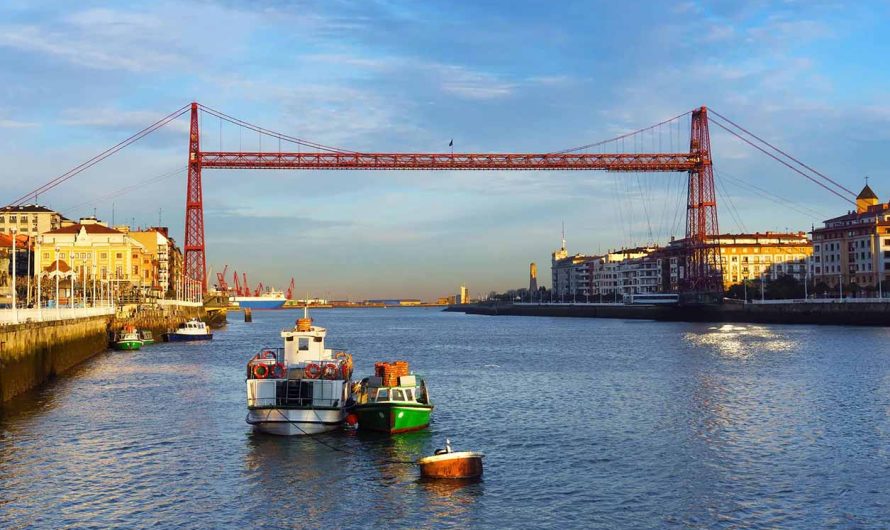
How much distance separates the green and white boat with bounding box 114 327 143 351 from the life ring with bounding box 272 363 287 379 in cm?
4841

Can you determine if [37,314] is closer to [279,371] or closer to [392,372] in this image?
[279,371]

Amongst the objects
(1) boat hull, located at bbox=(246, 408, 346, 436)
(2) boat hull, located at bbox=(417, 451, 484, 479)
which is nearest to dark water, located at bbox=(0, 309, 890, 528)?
(2) boat hull, located at bbox=(417, 451, 484, 479)

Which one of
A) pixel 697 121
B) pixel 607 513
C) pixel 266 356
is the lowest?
pixel 607 513

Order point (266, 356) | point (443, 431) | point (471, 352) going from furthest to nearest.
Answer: point (471, 352)
point (266, 356)
point (443, 431)

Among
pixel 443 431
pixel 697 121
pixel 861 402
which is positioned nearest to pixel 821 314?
pixel 697 121

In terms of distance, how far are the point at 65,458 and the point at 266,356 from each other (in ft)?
29.1

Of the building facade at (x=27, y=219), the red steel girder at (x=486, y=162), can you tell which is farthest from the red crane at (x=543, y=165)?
the building facade at (x=27, y=219)

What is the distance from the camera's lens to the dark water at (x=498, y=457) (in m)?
20.2

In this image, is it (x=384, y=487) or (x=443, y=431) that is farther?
(x=443, y=431)

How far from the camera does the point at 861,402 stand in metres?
37.3

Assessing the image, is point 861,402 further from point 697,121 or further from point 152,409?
point 697,121

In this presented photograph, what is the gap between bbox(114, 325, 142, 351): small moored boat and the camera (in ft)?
243

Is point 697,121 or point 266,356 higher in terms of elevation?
point 697,121

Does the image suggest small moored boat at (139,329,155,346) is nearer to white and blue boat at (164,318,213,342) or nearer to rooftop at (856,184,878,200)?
white and blue boat at (164,318,213,342)
